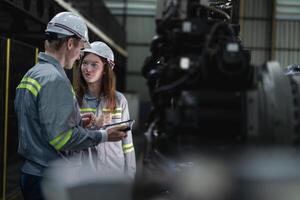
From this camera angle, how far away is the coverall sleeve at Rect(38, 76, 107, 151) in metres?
1.79

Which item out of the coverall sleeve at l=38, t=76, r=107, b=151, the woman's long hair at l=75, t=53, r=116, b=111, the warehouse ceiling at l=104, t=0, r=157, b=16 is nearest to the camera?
the coverall sleeve at l=38, t=76, r=107, b=151

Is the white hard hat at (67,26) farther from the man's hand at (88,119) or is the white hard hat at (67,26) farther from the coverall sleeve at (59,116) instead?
the man's hand at (88,119)

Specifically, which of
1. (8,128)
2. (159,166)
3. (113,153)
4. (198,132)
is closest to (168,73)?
(198,132)

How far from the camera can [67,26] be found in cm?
200

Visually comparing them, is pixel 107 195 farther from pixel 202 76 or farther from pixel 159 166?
pixel 202 76

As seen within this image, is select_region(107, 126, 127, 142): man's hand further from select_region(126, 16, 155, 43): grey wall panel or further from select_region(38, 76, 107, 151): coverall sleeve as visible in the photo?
select_region(126, 16, 155, 43): grey wall panel

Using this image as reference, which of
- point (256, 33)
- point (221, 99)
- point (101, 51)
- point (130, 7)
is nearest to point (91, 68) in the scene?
point (101, 51)

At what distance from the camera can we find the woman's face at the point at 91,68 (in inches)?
105

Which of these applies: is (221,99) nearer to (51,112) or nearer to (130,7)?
(51,112)

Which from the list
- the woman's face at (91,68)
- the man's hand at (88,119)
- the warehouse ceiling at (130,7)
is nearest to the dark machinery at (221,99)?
the man's hand at (88,119)

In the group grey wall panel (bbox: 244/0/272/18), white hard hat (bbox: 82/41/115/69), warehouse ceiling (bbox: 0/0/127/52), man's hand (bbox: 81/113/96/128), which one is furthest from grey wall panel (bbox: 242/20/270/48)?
man's hand (bbox: 81/113/96/128)

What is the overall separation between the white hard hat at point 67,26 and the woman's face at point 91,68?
0.62m

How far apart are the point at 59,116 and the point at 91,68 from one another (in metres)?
0.94

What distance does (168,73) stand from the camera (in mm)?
1478
